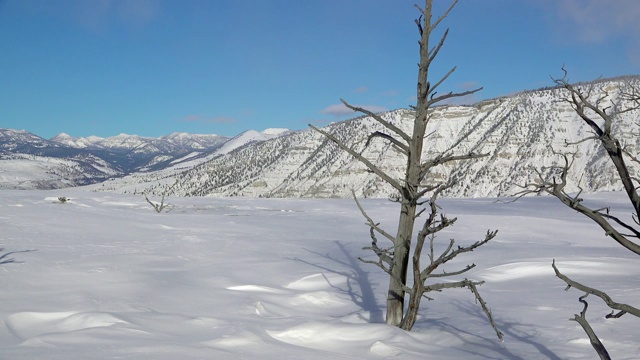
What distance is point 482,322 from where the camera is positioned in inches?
248

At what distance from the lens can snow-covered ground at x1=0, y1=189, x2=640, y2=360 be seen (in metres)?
4.60

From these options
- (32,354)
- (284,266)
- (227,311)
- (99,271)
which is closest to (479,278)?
(284,266)

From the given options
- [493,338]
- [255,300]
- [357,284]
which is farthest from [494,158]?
[493,338]

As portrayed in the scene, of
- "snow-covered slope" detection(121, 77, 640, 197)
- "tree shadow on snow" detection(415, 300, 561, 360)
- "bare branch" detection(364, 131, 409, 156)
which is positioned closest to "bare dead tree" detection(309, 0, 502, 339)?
"bare branch" detection(364, 131, 409, 156)

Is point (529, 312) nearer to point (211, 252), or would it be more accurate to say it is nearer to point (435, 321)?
point (435, 321)

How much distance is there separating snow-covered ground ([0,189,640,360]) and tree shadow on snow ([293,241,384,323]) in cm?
4

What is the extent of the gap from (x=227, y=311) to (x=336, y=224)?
51.0ft

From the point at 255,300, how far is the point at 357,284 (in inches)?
108

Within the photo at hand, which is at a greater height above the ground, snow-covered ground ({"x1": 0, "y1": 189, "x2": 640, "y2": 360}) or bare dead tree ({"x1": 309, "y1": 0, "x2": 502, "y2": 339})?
bare dead tree ({"x1": 309, "y1": 0, "x2": 502, "y2": 339})

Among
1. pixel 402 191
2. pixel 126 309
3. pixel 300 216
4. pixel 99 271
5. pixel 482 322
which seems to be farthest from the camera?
pixel 300 216

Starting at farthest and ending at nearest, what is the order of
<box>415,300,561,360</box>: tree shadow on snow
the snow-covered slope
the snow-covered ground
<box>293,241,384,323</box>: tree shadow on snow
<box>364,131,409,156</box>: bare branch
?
the snow-covered slope < <box>293,241,384,323</box>: tree shadow on snow < <box>364,131,409,156</box>: bare branch < <box>415,300,561,360</box>: tree shadow on snow < the snow-covered ground

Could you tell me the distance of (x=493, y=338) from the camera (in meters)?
5.50

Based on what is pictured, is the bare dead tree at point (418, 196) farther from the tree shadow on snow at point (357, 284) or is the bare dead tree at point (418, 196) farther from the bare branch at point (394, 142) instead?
the tree shadow on snow at point (357, 284)

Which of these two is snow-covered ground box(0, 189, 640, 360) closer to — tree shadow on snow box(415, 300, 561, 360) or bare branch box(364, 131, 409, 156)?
tree shadow on snow box(415, 300, 561, 360)
